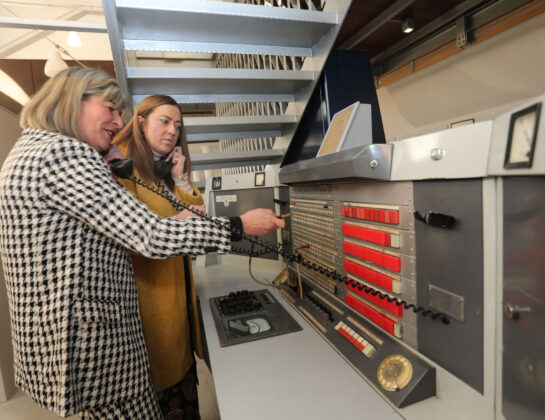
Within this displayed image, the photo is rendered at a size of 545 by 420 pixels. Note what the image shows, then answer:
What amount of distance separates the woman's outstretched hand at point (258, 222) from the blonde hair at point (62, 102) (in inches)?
20.8

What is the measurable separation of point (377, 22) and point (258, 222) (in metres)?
1.81

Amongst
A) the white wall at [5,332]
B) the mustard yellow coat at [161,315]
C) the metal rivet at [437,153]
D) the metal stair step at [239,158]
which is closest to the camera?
the metal rivet at [437,153]

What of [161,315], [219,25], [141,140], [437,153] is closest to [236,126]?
[219,25]

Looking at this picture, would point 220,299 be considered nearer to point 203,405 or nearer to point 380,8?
point 203,405

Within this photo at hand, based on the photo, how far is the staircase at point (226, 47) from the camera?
1.35 meters

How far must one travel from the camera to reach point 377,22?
77.7 inches

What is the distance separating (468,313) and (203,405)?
69.2 inches

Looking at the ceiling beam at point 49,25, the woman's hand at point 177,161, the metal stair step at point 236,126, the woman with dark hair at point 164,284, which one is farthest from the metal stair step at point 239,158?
the ceiling beam at point 49,25

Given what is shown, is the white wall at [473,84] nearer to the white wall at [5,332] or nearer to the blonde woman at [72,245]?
the blonde woman at [72,245]

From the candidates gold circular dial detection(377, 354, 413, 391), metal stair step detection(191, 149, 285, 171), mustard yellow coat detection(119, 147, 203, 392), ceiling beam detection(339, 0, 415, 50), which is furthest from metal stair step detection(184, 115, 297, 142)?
gold circular dial detection(377, 354, 413, 391)

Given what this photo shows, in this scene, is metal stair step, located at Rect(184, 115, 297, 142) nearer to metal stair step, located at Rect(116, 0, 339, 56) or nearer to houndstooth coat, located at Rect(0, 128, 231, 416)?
metal stair step, located at Rect(116, 0, 339, 56)

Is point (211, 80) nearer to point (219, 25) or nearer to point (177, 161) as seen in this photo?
point (219, 25)

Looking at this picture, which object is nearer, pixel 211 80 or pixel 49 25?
pixel 49 25

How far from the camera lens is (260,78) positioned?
169 cm
